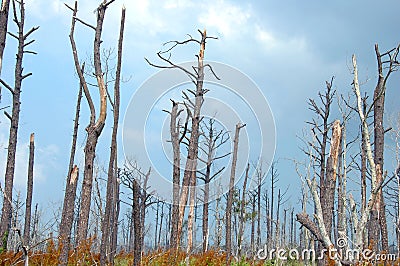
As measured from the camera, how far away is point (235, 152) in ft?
50.3

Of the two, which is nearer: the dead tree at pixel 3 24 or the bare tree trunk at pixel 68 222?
the dead tree at pixel 3 24

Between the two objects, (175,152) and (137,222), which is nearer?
(137,222)

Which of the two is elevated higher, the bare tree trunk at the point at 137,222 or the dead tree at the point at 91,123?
the dead tree at the point at 91,123

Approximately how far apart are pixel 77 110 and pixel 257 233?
1811cm

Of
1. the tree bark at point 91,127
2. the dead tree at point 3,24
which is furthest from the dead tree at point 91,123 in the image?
the dead tree at point 3,24

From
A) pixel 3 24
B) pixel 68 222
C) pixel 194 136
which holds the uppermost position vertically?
pixel 3 24

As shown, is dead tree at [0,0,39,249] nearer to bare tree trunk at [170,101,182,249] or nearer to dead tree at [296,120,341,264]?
bare tree trunk at [170,101,182,249]

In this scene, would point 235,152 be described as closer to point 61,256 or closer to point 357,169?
point 357,169

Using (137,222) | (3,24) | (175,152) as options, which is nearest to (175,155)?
(175,152)

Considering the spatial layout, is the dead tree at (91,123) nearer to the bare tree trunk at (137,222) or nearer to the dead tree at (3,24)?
the bare tree trunk at (137,222)

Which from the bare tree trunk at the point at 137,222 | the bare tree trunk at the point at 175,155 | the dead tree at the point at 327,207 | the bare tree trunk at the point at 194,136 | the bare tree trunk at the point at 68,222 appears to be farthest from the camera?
the bare tree trunk at the point at 175,155

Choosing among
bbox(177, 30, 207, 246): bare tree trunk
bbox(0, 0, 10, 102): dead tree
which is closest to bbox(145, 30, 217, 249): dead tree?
bbox(177, 30, 207, 246): bare tree trunk

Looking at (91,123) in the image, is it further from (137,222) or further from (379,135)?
(379,135)

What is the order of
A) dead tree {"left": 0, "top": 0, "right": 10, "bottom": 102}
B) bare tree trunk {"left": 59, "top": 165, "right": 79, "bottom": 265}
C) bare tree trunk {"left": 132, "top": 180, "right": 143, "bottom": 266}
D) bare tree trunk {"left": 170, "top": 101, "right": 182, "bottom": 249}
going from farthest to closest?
bare tree trunk {"left": 170, "top": 101, "right": 182, "bottom": 249}, bare tree trunk {"left": 132, "top": 180, "right": 143, "bottom": 266}, bare tree trunk {"left": 59, "top": 165, "right": 79, "bottom": 265}, dead tree {"left": 0, "top": 0, "right": 10, "bottom": 102}
